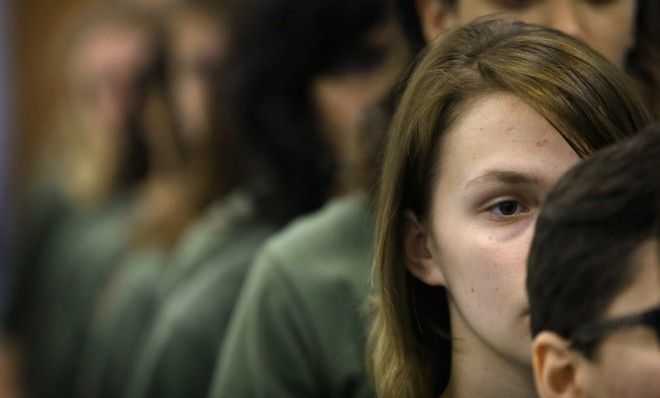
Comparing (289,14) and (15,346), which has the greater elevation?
(289,14)

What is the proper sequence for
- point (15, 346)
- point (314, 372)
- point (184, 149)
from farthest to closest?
point (15, 346)
point (184, 149)
point (314, 372)

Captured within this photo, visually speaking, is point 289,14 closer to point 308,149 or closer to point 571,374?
point 308,149

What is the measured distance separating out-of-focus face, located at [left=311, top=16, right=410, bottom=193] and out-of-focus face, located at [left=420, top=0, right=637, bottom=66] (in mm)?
474

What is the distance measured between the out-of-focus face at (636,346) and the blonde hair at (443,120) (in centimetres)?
35

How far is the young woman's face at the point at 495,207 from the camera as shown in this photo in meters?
1.63

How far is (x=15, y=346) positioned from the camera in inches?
209

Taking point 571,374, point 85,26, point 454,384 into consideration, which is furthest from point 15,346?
point 571,374

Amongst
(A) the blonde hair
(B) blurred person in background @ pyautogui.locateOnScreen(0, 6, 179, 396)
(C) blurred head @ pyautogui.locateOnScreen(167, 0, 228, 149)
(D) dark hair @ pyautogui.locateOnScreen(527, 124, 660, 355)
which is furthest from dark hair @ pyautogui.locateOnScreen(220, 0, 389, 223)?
(D) dark hair @ pyautogui.locateOnScreen(527, 124, 660, 355)

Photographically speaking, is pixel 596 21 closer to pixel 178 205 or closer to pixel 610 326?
pixel 610 326

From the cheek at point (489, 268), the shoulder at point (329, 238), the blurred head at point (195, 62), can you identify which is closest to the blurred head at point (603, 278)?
the cheek at point (489, 268)

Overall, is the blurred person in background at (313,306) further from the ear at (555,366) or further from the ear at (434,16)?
the ear at (555,366)

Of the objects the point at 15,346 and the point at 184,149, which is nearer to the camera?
the point at 184,149

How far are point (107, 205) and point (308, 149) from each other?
2089 mm

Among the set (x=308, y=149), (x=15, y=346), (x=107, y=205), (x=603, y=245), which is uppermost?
(x=603, y=245)
